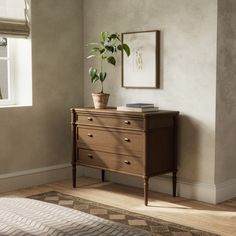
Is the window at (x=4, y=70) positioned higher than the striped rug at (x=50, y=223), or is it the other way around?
the window at (x=4, y=70)

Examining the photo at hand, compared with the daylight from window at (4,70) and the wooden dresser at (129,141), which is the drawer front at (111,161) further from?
the daylight from window at (4,70)

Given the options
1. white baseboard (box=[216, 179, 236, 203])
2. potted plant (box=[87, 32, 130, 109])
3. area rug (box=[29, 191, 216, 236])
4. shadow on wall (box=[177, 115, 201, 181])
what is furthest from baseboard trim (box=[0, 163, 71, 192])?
white baseboard (box=[216, 179, 236, 203])

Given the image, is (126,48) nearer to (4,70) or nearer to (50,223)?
(4,70)

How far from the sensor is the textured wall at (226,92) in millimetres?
4199

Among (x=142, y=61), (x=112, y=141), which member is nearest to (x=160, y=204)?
(x=112, y=141)

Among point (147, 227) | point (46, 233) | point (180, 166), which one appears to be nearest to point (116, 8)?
point (180, 166)

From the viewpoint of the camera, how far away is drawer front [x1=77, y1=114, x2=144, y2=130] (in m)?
Result: 4.22

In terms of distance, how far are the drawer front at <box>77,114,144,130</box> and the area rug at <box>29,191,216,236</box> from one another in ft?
2.44

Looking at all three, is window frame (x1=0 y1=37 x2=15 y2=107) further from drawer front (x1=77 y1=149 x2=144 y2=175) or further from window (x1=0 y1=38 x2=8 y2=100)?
drawer front (x1=77 y1=149 x2=144 y2=175)

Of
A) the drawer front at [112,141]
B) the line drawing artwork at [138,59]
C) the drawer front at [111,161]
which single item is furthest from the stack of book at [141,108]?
the line drawing artwork at [138,59]

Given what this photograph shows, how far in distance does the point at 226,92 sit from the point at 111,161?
127 cm

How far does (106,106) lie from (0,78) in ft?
3.83

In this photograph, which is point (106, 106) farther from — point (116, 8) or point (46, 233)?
point (46, 233)

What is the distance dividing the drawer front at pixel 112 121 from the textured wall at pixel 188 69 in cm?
49
